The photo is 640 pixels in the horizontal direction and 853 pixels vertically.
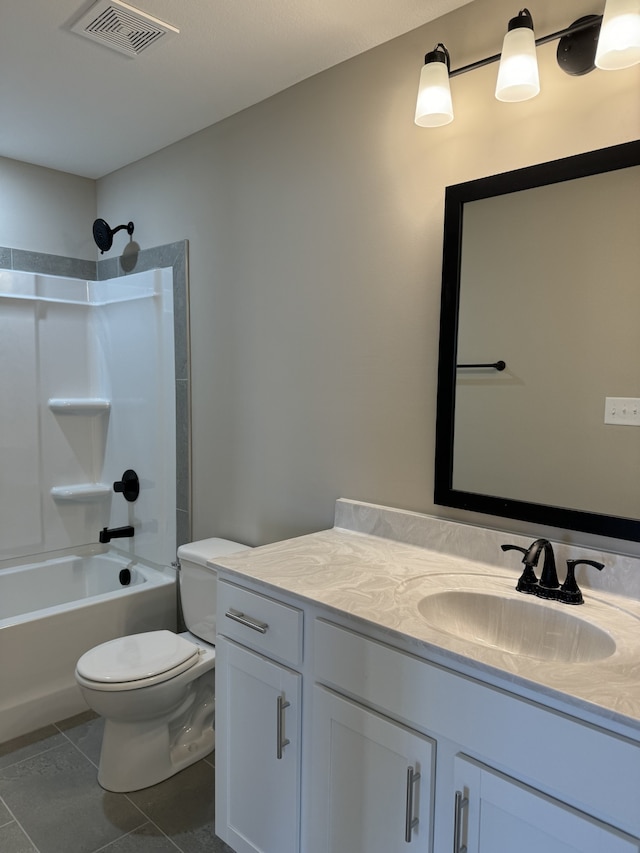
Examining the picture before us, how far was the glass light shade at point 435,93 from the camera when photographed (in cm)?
159

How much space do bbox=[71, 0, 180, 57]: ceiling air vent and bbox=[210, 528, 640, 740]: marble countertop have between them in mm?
1581

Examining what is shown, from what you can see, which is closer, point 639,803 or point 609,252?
point 639,803

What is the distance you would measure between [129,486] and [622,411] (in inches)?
93.3

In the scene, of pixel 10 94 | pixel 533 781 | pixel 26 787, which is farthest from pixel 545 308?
pixel 26 787

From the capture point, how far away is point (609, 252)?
56.8 inches

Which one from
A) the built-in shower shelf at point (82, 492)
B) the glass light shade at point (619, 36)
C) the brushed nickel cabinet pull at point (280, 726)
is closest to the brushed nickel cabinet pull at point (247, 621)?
the brushed nickel cabinet pull at point (280, 726)

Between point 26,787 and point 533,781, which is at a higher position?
point 533,781

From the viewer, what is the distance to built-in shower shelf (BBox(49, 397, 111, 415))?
311cm

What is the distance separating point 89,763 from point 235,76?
8.26 feet

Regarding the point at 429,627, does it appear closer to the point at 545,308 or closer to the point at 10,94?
the point at 545,308

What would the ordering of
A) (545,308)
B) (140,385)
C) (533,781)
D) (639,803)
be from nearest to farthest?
(639,803), (533,781), (545,308), (140,385)

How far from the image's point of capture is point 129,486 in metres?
3.06

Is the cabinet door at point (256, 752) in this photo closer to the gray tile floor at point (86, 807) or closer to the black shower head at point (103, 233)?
the gray tile floor at point (86, 807)

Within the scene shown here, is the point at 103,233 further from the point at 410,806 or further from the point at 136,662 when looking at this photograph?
the point at 410,806
